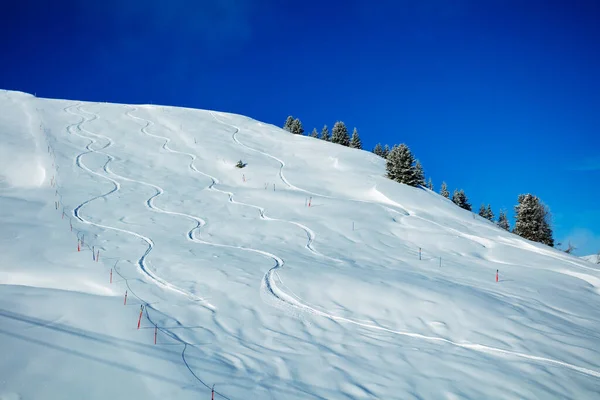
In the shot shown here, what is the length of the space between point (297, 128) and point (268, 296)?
4369 centimetres

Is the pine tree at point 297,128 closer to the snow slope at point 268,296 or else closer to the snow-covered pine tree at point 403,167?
the snow-covered pine tree at point 403,167

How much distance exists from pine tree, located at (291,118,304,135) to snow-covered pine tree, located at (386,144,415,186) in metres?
26.6

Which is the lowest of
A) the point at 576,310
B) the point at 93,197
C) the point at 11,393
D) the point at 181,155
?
the point at 11,393

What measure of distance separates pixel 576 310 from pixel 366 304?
5.84 metres

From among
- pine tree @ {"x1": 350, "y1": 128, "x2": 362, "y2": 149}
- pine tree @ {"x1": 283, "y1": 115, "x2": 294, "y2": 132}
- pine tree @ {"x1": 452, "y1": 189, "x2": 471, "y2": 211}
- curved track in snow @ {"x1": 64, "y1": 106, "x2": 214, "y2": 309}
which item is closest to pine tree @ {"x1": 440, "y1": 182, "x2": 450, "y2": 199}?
pine tree @ {"x1": 452, "y1": 189, "x2": 471, "y2": 211}

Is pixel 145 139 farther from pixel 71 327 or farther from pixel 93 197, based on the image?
pixel 71 327

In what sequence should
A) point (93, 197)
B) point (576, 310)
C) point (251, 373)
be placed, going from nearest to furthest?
1. point (251, 373)
2. point (576, 310)
3. point (93, 197)

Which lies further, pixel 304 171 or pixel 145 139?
pixel 145 139

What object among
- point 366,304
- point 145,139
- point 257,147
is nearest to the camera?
point 366,304

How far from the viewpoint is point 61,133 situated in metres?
26.7

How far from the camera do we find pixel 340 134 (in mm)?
49531

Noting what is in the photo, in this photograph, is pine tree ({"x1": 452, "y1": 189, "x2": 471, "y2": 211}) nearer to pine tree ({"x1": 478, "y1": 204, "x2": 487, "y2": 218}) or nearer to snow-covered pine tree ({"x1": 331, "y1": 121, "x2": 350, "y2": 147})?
pine tree ({"x1": 478, "y1": 204, "x2": 487, "y2": 218})

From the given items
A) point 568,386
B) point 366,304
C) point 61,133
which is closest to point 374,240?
point 366,304

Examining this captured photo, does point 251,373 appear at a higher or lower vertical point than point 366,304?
lower
